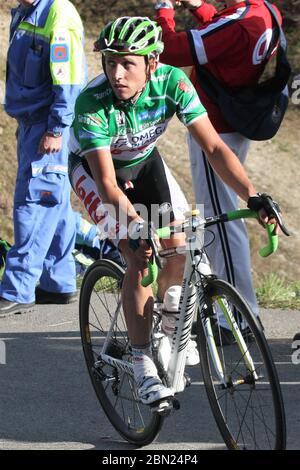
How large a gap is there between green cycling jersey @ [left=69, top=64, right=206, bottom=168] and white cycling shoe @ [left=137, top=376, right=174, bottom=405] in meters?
1.01

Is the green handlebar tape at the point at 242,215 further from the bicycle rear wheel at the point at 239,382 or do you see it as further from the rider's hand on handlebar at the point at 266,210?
the bicycle rear wheel at the point at 239,382

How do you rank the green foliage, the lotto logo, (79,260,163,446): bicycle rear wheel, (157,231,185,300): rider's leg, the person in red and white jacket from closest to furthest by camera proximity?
(157,231,185,300): rider's leg < (79,260,163,446): bicycle rear wheel < the person in red and white jacket < the lotto logo < the green foliage

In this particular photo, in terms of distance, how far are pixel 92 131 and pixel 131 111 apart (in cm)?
25

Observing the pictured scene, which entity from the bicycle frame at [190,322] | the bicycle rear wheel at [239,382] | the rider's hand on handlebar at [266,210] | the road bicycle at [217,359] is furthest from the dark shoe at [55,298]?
the rider's hand on handlebar at [266,210]

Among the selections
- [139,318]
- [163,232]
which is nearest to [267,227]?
[163,232]

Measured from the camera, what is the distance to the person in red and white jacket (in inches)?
255

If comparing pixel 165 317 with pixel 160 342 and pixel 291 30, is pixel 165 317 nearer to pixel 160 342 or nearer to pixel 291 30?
pixel 160 342

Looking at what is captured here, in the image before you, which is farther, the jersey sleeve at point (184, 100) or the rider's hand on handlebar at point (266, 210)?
the jersey sleeve at point (184, 100)

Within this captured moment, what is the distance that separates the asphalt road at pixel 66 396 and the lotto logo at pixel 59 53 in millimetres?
1630

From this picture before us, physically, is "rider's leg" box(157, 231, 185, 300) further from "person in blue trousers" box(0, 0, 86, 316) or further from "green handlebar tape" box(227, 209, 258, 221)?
"person in blue trousers" box(0, 0, 86, 316)

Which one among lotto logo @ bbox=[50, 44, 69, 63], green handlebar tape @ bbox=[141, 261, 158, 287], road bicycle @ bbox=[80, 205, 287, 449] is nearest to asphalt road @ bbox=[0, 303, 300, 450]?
road bicycle @ bbox=[80, 205, 287, 449]

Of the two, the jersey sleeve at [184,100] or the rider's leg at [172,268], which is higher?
the jersey sleeve at [184,100]

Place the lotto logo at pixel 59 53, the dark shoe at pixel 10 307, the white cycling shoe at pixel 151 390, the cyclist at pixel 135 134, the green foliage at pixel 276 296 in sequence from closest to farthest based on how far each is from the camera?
the white cycling shoe at pixel 151 390
the cyclist at pixel 135 134
the lotto logo at pixel 59 53
the dark shoe at pixel 10 307
the green foliage at pixel 276 296

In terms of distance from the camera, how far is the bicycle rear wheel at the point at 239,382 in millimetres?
4541
